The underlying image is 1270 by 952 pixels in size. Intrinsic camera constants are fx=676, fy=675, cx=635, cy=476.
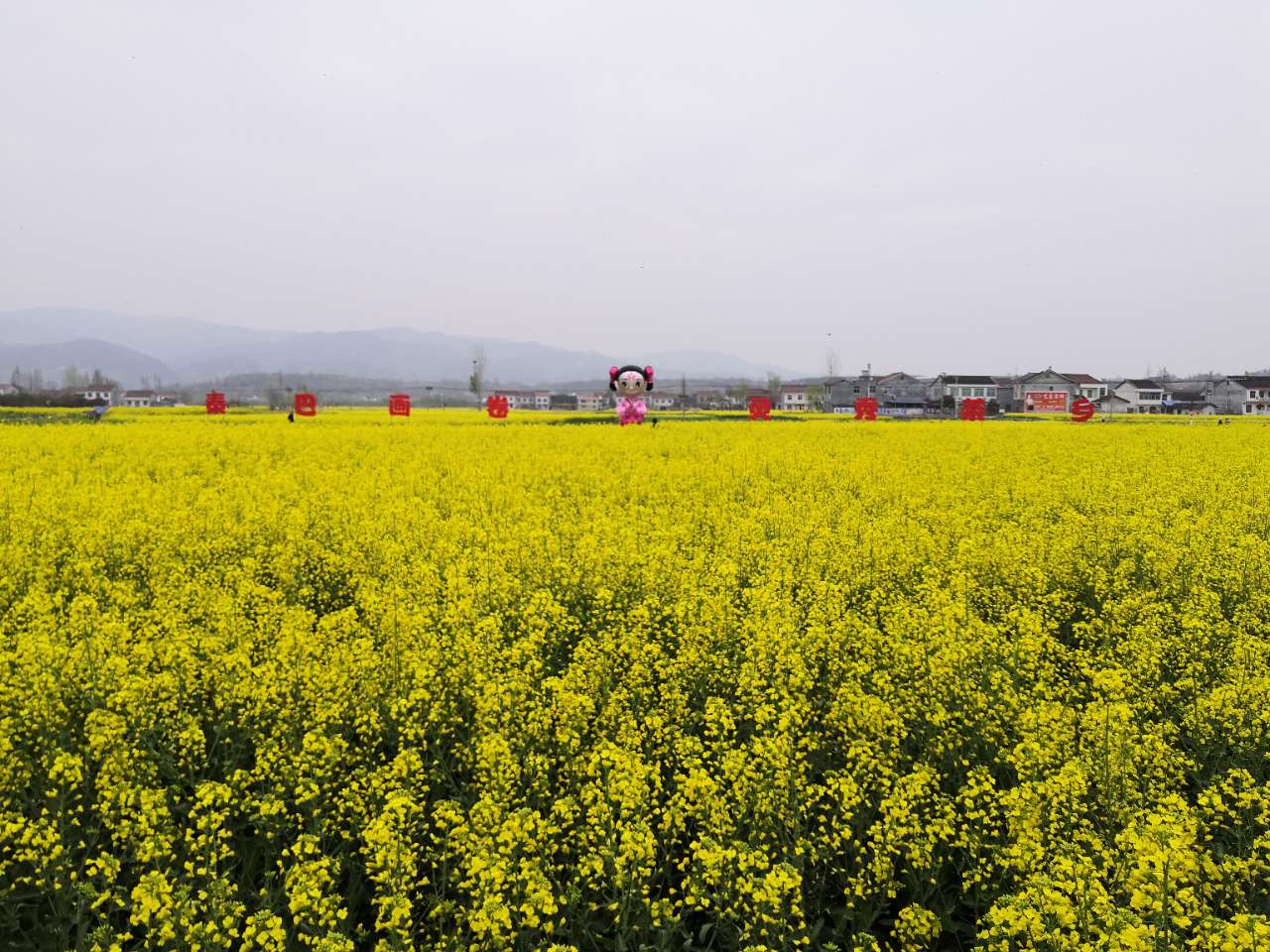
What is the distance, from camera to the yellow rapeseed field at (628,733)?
11.3ft

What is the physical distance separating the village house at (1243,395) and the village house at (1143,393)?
300 inches

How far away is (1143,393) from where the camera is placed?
121 m

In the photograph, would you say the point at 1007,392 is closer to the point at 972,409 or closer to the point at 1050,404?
the point at 1050,404

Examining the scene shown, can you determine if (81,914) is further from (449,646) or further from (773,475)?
(773,475)

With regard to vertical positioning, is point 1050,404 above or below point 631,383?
above

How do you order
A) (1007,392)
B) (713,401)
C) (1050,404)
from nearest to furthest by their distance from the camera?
(1050,404), (1007,392), (713,401)

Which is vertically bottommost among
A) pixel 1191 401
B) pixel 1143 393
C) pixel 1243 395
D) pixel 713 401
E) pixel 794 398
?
pixel 1191 401

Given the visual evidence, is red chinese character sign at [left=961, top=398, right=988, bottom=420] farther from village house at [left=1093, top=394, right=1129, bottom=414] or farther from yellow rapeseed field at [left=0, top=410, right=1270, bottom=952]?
village house at [left=1093, top=394, right=1129, bottom=414]

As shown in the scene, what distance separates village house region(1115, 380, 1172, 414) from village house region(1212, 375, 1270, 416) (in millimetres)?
7618

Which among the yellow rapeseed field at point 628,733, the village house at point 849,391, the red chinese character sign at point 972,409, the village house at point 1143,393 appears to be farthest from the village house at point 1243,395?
the yellow rapeseed field at point 628,733

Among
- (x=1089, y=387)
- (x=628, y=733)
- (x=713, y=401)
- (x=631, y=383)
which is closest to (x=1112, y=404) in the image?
(x=1089, y=387)

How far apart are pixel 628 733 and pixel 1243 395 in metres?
145

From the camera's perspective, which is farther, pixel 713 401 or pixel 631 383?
pixel 713 401

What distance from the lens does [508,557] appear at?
9.27 m
